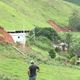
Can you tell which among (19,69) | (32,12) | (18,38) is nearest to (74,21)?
(32,12)

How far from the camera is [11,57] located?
5516 cm

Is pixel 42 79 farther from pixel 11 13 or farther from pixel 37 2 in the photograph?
pixel 37 2

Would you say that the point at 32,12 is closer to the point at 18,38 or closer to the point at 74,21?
the point at 74,21

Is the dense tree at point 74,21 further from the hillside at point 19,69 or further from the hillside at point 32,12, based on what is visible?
the hillside at point 19,69

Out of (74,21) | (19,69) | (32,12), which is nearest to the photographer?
(19,69)

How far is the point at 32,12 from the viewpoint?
136m

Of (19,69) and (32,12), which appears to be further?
Result: (32,12)

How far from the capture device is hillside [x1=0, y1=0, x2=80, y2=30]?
101938mm

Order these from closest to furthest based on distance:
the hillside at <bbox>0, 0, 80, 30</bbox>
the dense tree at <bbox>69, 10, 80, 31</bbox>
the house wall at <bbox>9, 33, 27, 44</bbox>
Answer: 1. the house wall at <bbox>9, 33, 27, 44</bbox>
2. the hillside at <bbox>0, 0, 80, 30</bbox>
3. the dense tree at <bbox>69, 10, 80, 31</bbox>

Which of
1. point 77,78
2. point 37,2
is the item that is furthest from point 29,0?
point 77,78

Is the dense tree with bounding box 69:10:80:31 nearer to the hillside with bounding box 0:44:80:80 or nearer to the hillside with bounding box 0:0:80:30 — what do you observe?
the hillside with bounding box 0:0:80:30

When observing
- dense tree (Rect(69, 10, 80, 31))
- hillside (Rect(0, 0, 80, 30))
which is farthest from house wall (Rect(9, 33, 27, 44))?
dense tree (Rect(69, 10, 80, 31))

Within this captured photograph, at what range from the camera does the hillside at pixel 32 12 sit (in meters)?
102

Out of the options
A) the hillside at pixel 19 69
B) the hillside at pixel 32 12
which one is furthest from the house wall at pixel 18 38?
the hillside at pixel 19 69
